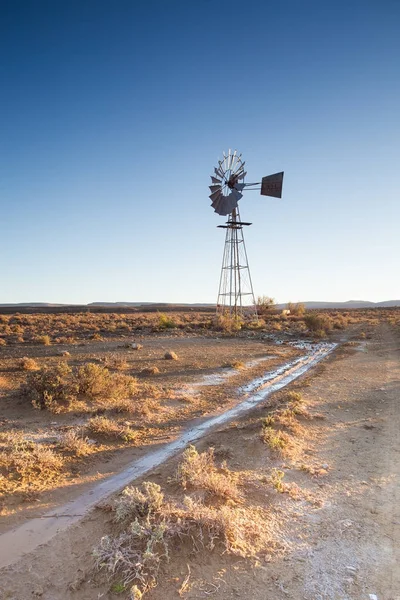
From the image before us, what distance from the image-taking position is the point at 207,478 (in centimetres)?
573

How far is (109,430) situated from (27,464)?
2.00 metres

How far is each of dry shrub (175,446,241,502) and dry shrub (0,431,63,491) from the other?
2.19 meters

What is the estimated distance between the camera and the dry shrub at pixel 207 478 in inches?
223

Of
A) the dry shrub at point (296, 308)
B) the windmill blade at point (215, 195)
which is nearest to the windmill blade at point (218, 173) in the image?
the windmill blade at point (215, 195)

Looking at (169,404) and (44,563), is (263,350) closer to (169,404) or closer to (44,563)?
(169,404)

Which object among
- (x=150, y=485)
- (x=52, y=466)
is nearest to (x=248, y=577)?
(x=150, y=485)

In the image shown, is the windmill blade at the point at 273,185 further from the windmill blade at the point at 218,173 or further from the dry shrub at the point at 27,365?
the dry shrub at the point at 27,365

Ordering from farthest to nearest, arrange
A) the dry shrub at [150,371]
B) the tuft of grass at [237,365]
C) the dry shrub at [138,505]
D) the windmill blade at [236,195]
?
the windmill blade at [236,195] < the tuft of grass at [237,365] < the dry shrub at [150,371] < the dry shrub at [138,505]

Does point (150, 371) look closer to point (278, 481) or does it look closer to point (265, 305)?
point (278, 481)

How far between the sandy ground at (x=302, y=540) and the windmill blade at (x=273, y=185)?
963 inches

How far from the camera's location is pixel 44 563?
14.8 feet

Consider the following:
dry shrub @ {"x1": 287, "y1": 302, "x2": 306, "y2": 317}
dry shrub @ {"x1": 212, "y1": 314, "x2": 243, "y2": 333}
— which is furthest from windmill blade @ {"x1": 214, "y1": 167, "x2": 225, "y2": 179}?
dry shrub @ {"x1": 287, "y1": 302, "x2": 306, "y2": 317}

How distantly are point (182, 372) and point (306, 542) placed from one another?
33.2 ft

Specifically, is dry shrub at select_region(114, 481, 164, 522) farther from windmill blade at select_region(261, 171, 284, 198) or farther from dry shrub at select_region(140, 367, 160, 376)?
windmill blade at select_region(261, 171, 284, 198)
